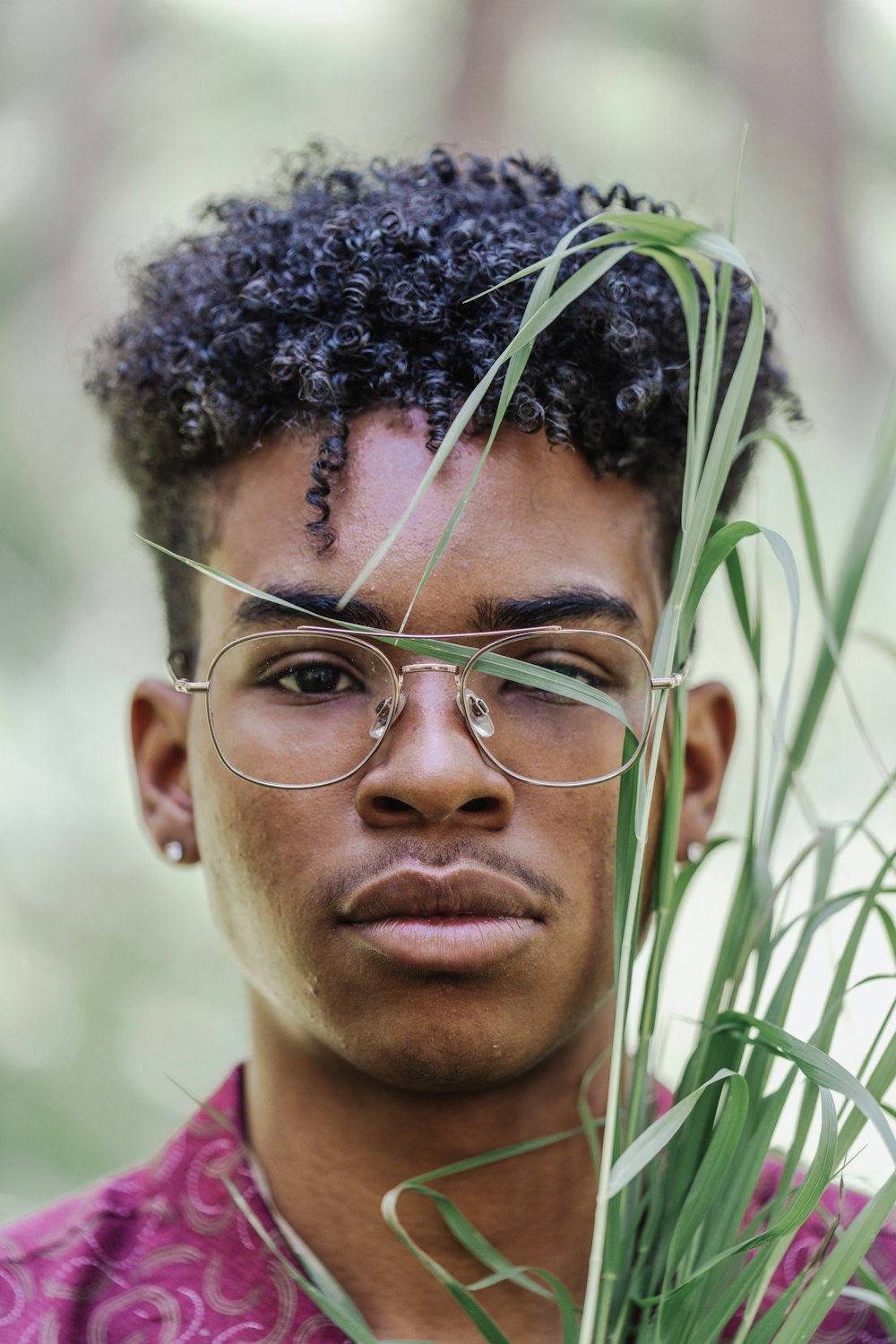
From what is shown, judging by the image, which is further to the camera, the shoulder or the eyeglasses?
the shoulder

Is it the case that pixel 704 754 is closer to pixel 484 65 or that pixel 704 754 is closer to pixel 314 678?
pixel 314 678

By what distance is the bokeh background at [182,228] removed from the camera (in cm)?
336

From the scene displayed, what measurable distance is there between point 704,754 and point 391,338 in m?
0.58

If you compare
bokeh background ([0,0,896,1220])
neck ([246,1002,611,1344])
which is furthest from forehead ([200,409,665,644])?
bokeh background ([0,0,896,1220])

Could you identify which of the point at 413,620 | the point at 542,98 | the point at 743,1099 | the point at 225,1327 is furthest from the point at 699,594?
the point at 542,98

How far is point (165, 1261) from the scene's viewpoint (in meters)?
1.40

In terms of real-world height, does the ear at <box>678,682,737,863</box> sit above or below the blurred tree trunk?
below

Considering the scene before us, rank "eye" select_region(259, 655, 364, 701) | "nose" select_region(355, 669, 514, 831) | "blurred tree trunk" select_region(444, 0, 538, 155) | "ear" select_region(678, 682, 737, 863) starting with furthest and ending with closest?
"blurred tree trunk" select_region(444, 0, 538, 155)
"ear" select_region(678, 682, 737, 863)
"eye" select_region(259, 655, 364, 701)
"nose" select_region(355, 669, 514, 831)

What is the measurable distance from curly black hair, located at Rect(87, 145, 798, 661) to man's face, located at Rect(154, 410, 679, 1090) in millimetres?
42

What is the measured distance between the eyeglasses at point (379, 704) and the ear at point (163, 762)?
222 mm

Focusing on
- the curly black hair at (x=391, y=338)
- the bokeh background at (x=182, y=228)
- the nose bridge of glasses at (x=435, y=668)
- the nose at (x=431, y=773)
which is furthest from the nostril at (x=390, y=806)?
the bokeh background at (x=182, y=228)

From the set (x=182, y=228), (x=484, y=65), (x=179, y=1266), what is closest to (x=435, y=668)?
(x=179, y=1266)

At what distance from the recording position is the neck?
1350 mm

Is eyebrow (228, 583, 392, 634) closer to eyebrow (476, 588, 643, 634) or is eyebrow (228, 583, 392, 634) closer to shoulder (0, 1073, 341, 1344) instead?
eyebrow (476, 588, 643, 634)
